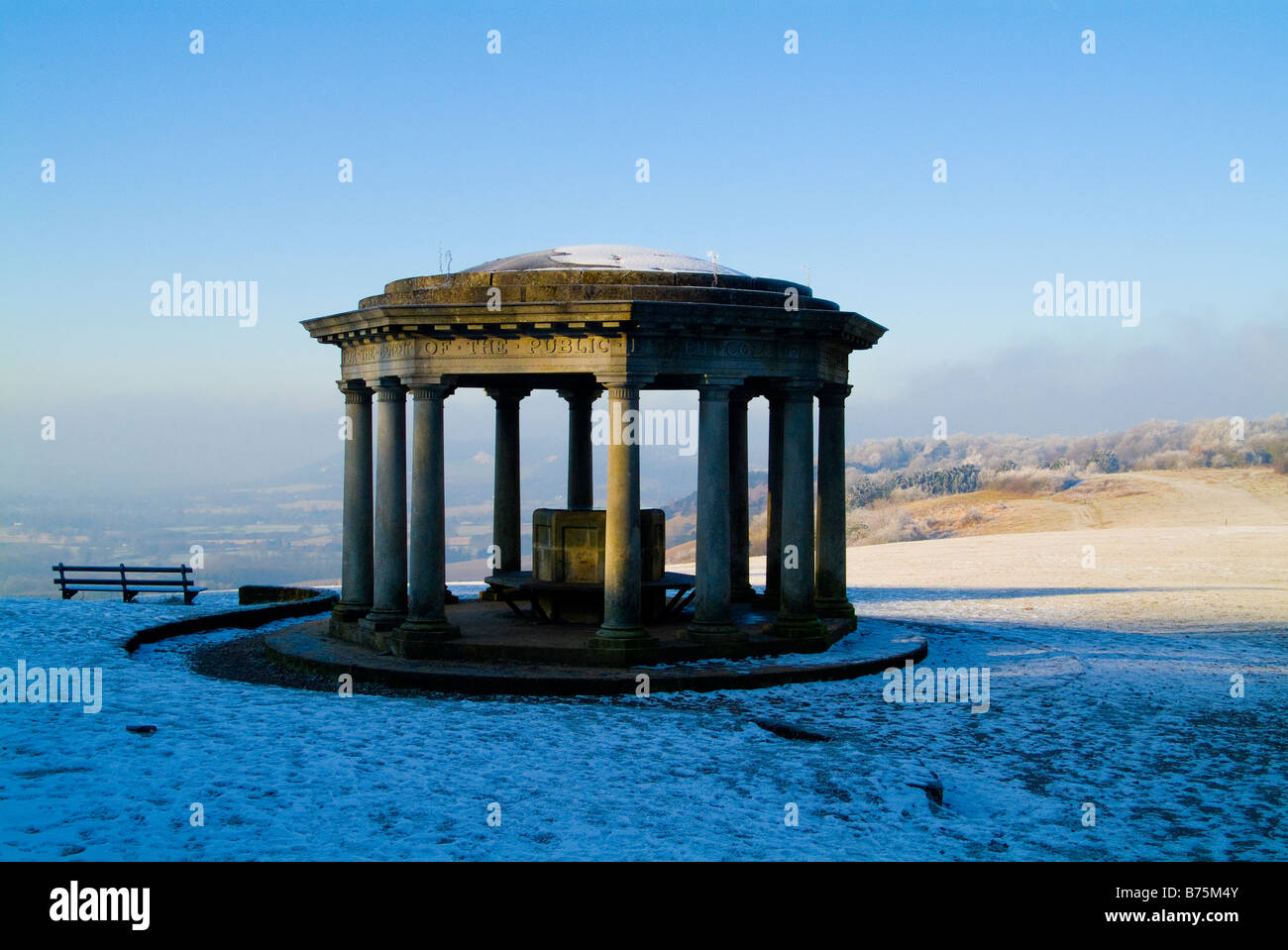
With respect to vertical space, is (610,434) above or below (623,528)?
above

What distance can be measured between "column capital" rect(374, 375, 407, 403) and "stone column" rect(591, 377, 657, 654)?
3544mm

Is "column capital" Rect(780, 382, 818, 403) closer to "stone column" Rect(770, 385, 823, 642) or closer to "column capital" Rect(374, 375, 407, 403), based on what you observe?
"stone column" Rect(770, 385, 823, 642)

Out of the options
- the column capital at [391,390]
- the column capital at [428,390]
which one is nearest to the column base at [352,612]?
the column capital at [391,390]

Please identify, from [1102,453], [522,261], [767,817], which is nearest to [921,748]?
[767,817]

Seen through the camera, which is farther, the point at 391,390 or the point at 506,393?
the point at 506,393

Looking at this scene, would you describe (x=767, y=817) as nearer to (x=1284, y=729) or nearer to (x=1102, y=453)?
(x=1284, y=729)

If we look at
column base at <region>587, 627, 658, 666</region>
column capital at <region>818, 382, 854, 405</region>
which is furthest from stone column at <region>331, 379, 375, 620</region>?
column capital at <region>818, 382, 854, 405</region>

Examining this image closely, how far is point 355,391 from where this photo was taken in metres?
19.8

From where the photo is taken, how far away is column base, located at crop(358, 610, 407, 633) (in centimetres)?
1853

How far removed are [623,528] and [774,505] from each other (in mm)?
6277

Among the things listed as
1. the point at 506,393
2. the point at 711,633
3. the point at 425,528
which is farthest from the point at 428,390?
the point at 506,393

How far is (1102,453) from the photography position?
349ft

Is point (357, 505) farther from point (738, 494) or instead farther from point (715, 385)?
point (738, 494)

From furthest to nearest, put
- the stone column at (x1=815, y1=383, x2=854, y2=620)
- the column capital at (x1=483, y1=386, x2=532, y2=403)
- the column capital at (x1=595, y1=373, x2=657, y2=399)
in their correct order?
the column capital at (x1=483, y1=386, x2=532, y2=403)
the stone column at (x1=815, y1=383, x2=854, y2=620)
the column capital at (x1=595, y1=373, x2=657, y2=399)
